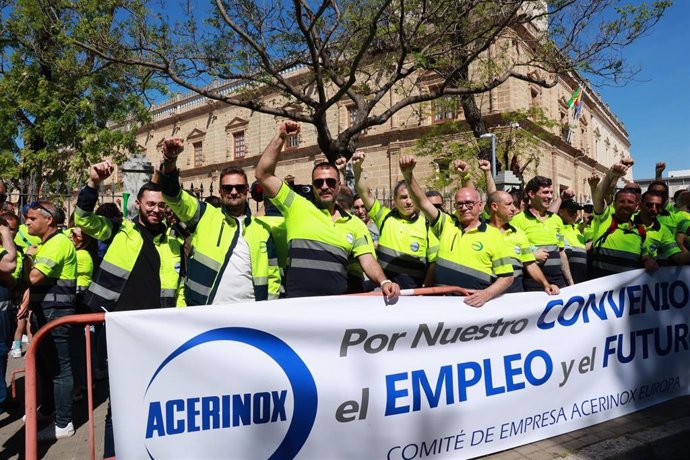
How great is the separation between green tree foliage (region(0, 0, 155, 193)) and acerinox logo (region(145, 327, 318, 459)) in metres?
10.2

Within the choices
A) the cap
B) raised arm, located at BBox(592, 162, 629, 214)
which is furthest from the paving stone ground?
the cap

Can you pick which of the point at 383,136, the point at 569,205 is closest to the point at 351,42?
the point at 569,205

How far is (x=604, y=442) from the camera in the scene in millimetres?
3357

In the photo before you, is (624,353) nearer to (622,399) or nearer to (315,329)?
(622,399)

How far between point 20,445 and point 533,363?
4.03m

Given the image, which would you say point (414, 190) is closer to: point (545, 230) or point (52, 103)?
point (545, 230)

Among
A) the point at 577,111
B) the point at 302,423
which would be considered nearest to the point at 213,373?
the point at 302,423

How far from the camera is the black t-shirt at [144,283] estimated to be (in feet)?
10.7

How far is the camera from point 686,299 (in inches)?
170

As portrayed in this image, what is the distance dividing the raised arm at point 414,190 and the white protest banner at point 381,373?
1067mm

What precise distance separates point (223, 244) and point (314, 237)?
621 mm

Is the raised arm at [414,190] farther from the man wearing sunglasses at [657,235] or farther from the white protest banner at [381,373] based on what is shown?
the man wearing sunglasses at [657,235]

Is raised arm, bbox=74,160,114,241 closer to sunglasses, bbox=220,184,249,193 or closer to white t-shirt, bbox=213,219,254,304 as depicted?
sunglasses, bbox=220,184,249,193

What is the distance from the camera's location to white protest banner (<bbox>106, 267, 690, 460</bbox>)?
2438 mm
